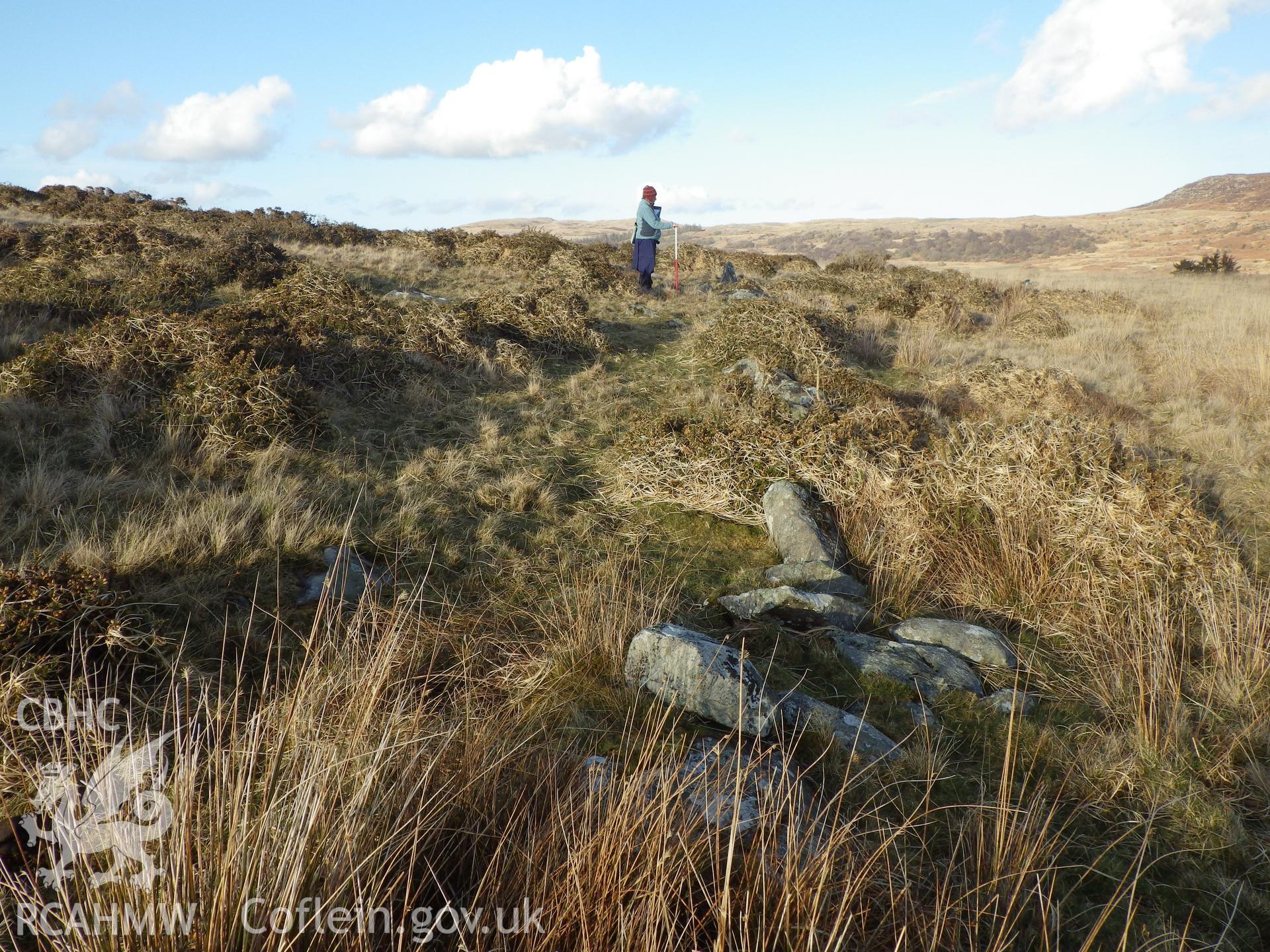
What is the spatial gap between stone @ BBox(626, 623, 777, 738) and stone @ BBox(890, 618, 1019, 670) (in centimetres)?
→ 129

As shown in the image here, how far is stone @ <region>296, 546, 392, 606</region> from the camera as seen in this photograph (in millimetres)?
3648

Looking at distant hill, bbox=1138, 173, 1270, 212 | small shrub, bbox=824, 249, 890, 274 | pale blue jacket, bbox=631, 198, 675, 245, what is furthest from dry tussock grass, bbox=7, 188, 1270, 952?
distant hill, bbox=1138, 173, 1270, 212

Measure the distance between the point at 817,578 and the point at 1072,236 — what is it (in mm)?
57018

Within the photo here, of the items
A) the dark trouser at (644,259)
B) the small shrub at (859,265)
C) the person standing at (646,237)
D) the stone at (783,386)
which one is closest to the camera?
the stone at (783,386)

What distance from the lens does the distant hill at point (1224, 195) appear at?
173ft

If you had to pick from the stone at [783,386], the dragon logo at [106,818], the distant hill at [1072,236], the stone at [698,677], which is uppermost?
the distant hill at [1072,236]

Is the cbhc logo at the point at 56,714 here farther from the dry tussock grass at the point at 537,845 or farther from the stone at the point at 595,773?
the stone at the point at 595,773

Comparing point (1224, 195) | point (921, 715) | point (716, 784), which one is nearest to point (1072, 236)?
point (1224, 195)

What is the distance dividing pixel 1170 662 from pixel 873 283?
1529cm

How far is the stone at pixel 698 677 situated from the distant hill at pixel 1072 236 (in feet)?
108

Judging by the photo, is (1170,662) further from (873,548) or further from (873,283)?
(873,283)

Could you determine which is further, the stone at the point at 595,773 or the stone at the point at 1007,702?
the stone at the point at 1007,702

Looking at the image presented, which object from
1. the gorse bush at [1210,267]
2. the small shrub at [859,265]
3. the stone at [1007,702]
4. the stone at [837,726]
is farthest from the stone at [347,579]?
the gorse bush at [1210,267]

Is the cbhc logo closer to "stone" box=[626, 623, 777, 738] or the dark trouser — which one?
"stone" box=[626, 623, 777, 738]
